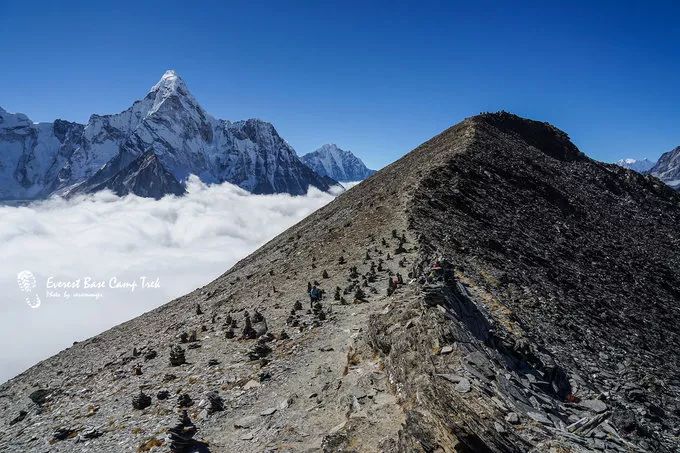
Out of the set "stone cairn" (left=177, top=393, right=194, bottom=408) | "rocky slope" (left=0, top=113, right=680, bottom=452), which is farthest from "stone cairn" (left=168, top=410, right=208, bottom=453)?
"stone cairn" (left=177, top=393, right=194, bottom=408)

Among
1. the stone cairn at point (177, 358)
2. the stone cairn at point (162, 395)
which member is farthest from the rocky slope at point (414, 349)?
the stone cairn at point (177, 358)

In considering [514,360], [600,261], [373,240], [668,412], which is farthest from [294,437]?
[600,261]

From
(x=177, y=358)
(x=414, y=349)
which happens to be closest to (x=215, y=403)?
(x=177, y=358)

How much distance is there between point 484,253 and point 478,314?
13.4 m

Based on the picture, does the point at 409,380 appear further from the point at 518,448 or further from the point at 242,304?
the point at 242,304

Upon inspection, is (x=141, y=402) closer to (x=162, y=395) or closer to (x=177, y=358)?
(x=162, y=395)

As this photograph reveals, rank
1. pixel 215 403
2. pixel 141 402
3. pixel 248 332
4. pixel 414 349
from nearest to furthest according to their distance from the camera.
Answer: pixel 414 349
pixel 215 403
pixel 141 402
pixel 248 332

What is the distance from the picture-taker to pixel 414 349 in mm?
13500

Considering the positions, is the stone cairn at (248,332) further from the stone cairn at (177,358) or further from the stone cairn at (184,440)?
the stone cairn at (184,440)

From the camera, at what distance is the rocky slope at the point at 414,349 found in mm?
11602

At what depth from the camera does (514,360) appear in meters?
16.6

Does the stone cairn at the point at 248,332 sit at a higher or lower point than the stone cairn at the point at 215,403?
higher

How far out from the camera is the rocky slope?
1160 cm

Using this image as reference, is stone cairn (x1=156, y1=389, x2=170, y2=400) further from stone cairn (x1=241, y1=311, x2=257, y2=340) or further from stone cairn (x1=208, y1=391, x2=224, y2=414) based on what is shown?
stone cairn (x1=241, y1=311, x2=257, y2=340)
